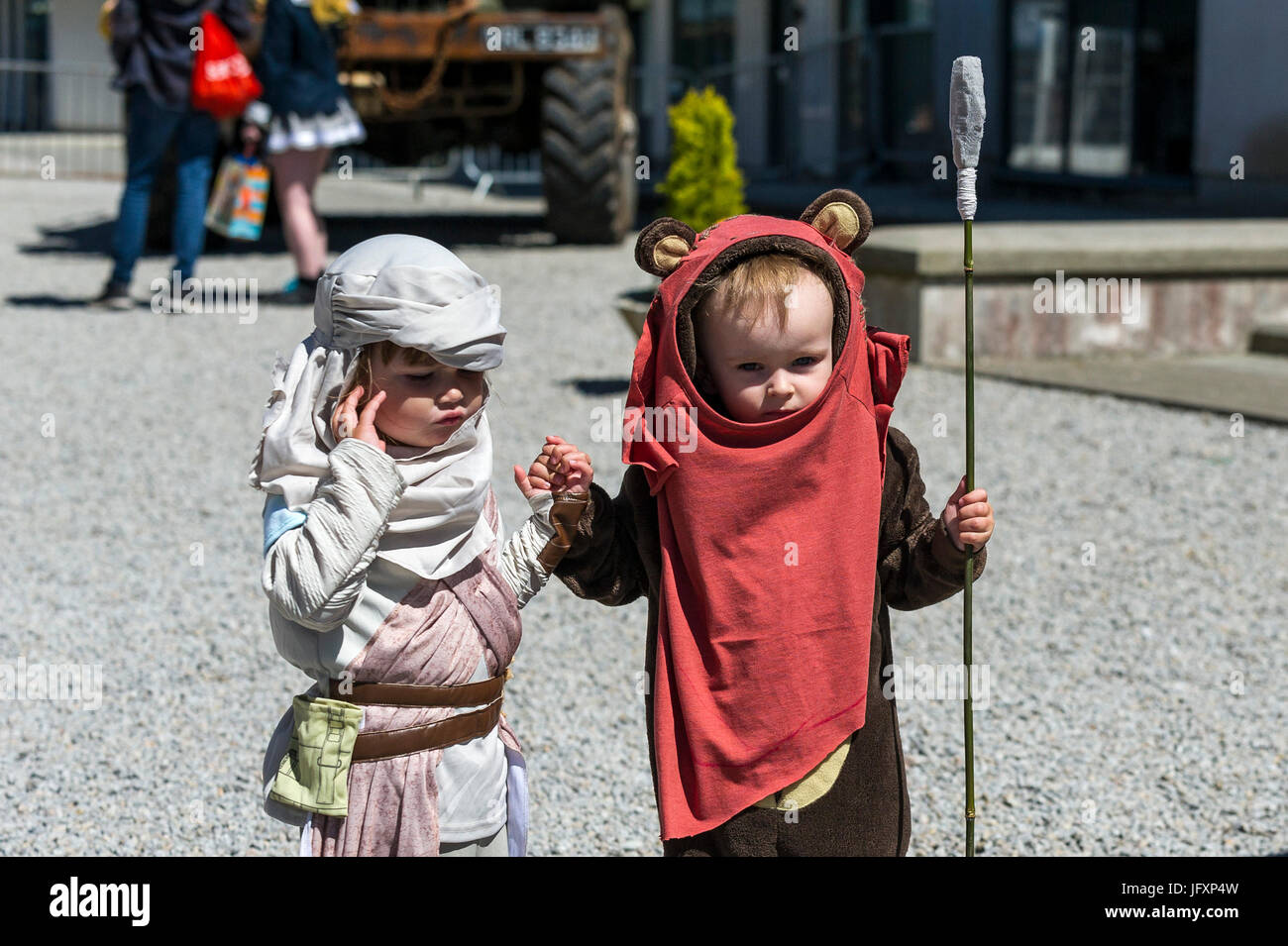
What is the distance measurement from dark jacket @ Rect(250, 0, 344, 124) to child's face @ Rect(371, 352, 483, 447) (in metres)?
6.75

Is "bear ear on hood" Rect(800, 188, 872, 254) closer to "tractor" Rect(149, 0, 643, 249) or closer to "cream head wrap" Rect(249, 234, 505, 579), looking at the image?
"cream head wrap" Rect(249, 234, 505, 579)

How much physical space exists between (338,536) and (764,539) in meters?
0.54

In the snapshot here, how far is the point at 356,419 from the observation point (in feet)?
6.44

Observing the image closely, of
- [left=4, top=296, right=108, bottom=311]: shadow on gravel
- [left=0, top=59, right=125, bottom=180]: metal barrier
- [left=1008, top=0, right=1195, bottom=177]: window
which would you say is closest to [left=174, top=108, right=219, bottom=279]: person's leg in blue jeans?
[left=4, top=296, right=108, bottom=311]: shadow on gravel

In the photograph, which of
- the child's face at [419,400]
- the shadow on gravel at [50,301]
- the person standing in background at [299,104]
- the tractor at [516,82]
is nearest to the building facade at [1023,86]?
the tractor at [516,82]

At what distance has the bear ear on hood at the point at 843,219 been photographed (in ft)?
6.99

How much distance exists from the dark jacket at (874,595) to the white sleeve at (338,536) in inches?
11.6

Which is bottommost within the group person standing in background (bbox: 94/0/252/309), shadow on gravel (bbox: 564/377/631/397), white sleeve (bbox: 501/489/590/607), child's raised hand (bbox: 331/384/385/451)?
shadow on gravel (bbox: 564/377/631/397)

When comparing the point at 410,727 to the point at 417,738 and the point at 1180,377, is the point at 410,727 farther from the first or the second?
the point at 1180,377

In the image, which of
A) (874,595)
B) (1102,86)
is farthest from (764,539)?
(1102,86)

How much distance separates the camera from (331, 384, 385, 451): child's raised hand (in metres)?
1.94

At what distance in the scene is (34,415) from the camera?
6547 mm

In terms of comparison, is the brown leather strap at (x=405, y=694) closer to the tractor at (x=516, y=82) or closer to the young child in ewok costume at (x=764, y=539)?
the young child in ewok costume at (x=764, y=539)

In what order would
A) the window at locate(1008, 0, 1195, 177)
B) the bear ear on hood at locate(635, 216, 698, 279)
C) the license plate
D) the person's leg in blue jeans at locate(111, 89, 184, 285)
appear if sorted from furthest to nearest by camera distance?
the window at locate(1008, 0, 1195, 177) → the license plate → the person's leg in blue jeans at locate(111, 89, 184, 285) → the bear ear on hood at locate(635, 216, 698, 279)
